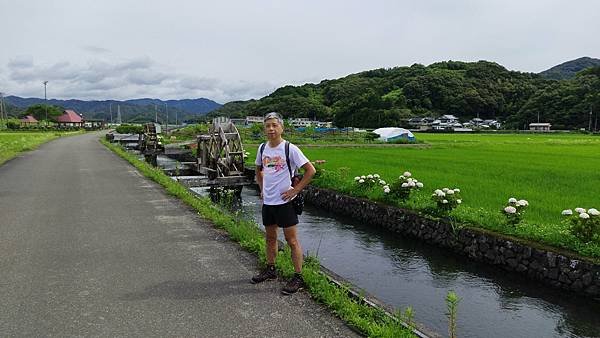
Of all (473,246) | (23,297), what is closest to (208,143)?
(473,246)

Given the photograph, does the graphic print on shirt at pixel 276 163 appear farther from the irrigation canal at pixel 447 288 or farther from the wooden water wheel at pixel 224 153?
the wooden water wheel at pixel 224 153

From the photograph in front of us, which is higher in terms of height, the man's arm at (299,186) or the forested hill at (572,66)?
the forested hill at (572,66)

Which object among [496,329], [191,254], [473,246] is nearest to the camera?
[496,329]

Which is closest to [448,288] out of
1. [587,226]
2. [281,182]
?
[587,226]

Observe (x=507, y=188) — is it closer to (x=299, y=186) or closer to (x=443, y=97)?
(x=299, y=186)

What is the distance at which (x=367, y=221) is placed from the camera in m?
11.9

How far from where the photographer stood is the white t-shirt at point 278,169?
5004mm

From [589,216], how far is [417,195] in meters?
4.78

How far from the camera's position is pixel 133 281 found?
5.45m

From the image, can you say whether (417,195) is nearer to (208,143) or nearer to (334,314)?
(334,314)

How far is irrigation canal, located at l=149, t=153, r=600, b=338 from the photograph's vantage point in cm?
621

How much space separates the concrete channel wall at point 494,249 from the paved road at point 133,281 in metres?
4.31

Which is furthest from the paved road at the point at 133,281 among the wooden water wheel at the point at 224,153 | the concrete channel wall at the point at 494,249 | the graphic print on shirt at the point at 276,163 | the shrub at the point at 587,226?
the wooden water wheel at the point at 224,153

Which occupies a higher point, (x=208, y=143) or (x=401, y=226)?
(x=208, y=143)
